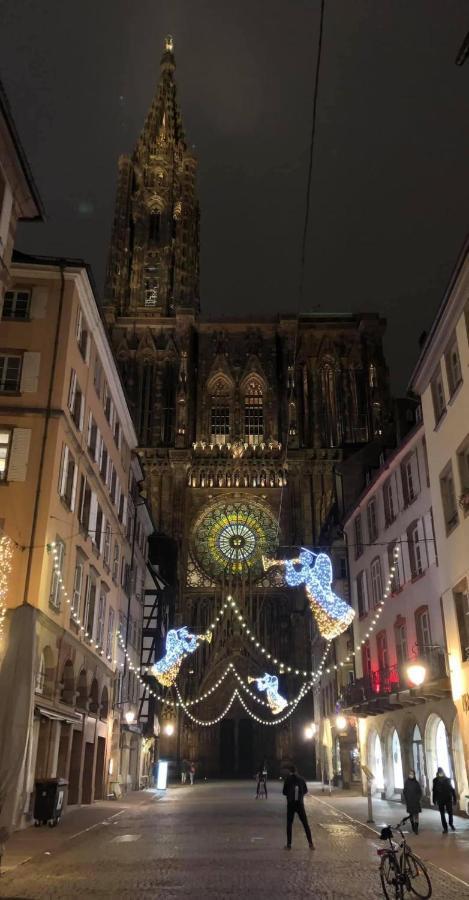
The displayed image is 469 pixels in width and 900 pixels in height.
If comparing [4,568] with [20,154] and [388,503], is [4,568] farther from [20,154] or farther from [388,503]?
[388,503]

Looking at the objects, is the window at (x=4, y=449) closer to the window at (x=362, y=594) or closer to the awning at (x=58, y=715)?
the awning at (x=58, y=715)

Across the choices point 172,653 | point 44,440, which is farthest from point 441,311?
point 172,653

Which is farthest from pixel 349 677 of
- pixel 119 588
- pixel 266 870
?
pixel 266 870

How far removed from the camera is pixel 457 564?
2081 cm

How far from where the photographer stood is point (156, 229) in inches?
2916

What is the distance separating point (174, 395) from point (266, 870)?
51619 millimetres

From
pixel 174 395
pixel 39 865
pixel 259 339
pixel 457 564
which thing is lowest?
pixel 39 865

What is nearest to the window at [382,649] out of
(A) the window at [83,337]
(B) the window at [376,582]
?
(B) the window at [376,582]

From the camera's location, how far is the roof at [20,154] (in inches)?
592

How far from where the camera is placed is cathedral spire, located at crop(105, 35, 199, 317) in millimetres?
68250

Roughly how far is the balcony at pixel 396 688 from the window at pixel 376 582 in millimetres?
2988

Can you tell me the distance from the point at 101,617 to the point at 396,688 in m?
12.2

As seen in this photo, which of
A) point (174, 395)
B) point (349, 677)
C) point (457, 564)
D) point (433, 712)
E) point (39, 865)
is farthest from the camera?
point (174, 395)

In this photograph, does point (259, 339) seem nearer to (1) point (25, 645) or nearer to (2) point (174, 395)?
(2) point (174, 395)
